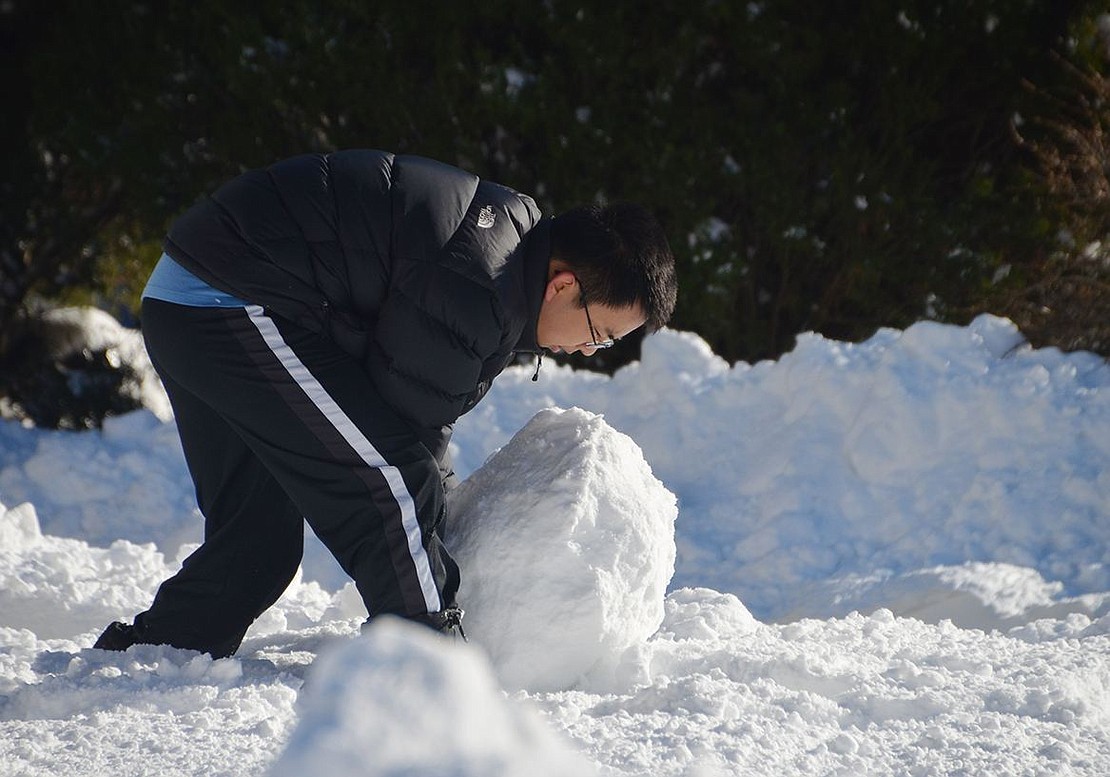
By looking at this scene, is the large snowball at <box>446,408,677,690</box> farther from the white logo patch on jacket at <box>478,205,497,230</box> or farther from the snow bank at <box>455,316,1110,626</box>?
the snow bank at <box>455,316,1110,626</box>

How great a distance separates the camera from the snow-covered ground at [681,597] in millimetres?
2248

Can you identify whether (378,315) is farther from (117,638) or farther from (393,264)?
(117,638)

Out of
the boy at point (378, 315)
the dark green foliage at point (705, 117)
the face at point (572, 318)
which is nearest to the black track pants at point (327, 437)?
the boy at point (378, 315)

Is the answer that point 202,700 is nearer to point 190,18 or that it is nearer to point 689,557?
point 689,557

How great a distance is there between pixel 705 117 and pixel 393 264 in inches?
178

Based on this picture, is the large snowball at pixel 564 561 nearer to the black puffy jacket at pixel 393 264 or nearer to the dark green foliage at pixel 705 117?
the black puffy jacket at pixel 393 264

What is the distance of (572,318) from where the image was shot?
9.21ft

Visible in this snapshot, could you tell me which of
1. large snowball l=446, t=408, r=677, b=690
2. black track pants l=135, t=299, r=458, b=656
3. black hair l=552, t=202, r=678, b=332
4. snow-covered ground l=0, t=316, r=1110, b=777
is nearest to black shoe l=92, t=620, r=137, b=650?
snow-covered ground l=0, t=316, r=1110, b=777

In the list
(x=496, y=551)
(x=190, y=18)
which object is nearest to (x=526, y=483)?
(x=496, y=551)

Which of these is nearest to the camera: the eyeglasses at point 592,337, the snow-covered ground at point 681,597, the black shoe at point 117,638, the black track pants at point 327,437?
the snow-covered ground at point 681,597

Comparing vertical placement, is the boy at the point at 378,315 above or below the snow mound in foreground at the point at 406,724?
above

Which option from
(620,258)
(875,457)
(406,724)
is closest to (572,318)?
(620,258)

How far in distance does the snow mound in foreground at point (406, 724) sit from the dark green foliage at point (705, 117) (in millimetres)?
5808

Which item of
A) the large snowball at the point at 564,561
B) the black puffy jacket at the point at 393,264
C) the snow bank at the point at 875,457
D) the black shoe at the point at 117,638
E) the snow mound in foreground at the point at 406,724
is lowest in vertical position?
the snow mound in foreground at the point at 406,724
